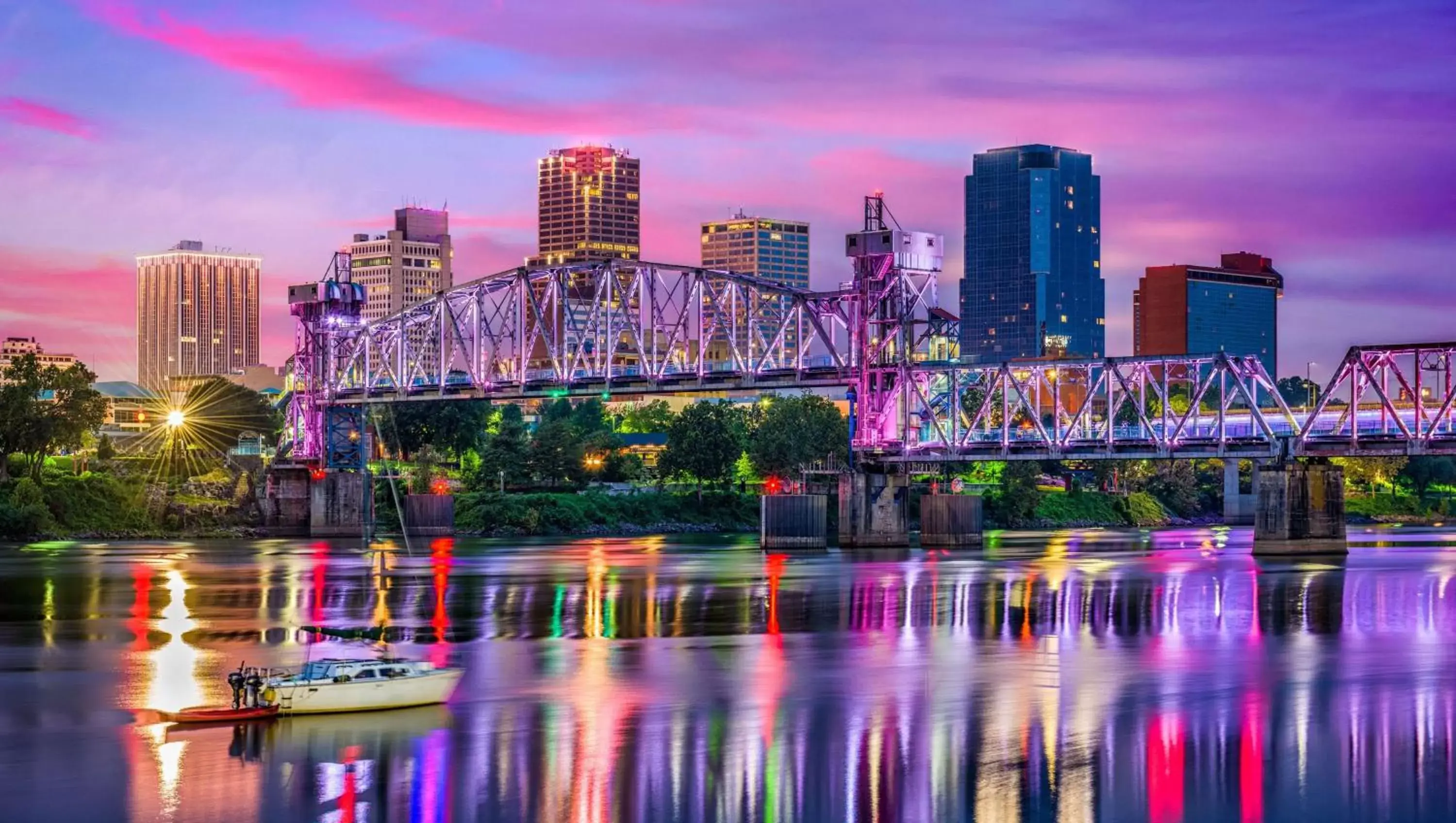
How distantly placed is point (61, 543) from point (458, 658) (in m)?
105

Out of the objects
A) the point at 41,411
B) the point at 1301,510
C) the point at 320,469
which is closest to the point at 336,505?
the point at 320,469

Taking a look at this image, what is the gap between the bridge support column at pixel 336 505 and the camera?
189875mm

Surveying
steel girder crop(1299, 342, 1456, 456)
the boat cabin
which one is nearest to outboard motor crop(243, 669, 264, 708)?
the boat cabin

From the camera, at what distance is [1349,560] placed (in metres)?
129

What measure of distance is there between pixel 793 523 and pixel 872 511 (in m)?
7.70

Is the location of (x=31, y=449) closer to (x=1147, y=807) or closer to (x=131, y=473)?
(x=131, y=473)

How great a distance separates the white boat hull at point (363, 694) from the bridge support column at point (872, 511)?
101 m

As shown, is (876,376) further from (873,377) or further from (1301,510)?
(1301,510)

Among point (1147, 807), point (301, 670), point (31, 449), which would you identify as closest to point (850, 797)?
point (1147, 807)

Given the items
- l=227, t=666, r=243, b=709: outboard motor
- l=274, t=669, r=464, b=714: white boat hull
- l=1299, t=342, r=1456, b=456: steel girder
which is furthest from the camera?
l=1299, t=342, r=1456, b=456: steel girder

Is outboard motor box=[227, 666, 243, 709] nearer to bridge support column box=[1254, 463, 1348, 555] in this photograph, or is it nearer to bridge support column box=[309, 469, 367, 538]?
bridge support column box=[1254, 463, 1348, 555]

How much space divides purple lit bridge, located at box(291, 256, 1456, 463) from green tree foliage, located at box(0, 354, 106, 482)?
72.2ft

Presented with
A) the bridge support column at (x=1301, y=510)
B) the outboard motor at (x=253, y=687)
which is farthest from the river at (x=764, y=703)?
the bridge support column at (x=1301, y=510)

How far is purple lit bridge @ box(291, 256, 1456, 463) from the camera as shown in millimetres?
136625
